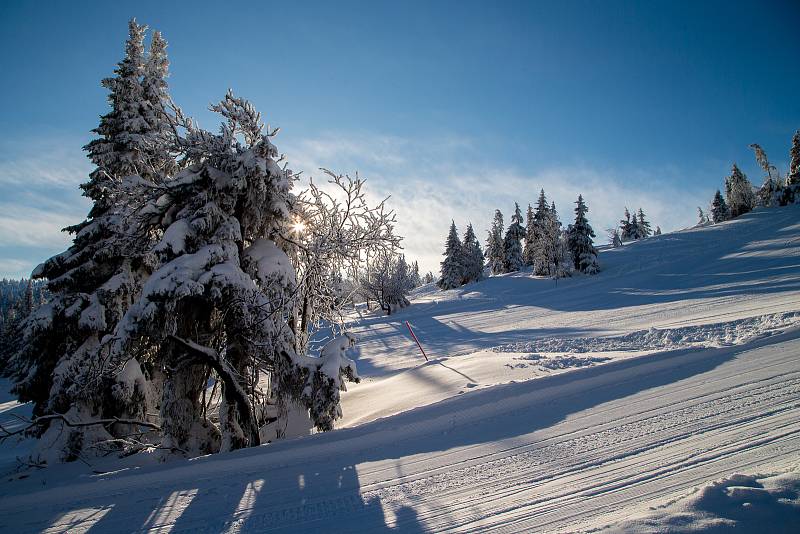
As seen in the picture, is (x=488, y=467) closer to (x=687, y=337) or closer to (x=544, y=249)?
(x=687, y=337)

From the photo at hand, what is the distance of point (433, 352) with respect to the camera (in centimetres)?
1742

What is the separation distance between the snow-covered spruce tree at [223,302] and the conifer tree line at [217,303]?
21 millimetres

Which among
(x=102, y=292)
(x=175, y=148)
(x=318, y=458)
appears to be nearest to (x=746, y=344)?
(x=318, y=458)

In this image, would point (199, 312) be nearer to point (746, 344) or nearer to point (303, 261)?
point (303, 261)

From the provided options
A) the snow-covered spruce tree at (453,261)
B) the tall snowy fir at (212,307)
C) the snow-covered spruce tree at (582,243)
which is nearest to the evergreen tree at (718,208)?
the snow-covered spruce tree at (582,243)

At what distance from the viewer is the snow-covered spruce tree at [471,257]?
58344 millimetres

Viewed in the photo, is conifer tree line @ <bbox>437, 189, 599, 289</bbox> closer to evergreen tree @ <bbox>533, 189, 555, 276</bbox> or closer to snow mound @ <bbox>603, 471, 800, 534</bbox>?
evergreen tree @ <bbox>533, 189, 555, 276</bbox>

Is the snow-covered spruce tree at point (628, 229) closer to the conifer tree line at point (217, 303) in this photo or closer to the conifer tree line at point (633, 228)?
the conifer tree line at point (633, 228)

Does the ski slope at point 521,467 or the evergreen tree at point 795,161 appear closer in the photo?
the ski slope at point 521,467

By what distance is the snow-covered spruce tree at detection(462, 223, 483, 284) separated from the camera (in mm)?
58344

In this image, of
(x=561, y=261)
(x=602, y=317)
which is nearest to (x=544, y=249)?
(x=561, y=261)

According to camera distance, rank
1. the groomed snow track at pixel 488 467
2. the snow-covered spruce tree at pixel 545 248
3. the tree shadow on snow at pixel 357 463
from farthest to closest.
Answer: the snow-covered spruce tree at pixel 545 248 → the tree shadow on snow at pixel 357 463 → the groomed snow track at pixel 488 467

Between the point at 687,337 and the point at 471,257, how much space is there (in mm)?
50627

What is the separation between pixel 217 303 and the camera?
5781mm
